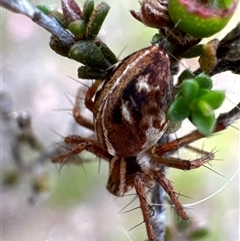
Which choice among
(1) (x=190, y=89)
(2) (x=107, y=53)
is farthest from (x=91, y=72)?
(1) (x=190, y=89)

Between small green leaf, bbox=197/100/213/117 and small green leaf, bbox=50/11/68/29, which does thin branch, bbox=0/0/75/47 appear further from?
small green leaf, bbox=197/100/213/117

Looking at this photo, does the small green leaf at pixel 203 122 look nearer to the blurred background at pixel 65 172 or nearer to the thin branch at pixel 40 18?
the thin branch at pixel 40 18

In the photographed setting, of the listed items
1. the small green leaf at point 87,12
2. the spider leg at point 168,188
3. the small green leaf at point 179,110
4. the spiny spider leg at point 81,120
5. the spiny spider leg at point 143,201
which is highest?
the small green leaf at point 179,110

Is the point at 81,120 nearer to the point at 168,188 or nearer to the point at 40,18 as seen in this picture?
the point at 168,188

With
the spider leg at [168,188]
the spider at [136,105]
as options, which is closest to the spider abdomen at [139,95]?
the spider at [136,105]

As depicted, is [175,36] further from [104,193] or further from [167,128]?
[104,193]

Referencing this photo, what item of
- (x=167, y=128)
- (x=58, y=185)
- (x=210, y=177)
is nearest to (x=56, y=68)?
(x=58, y=185)
